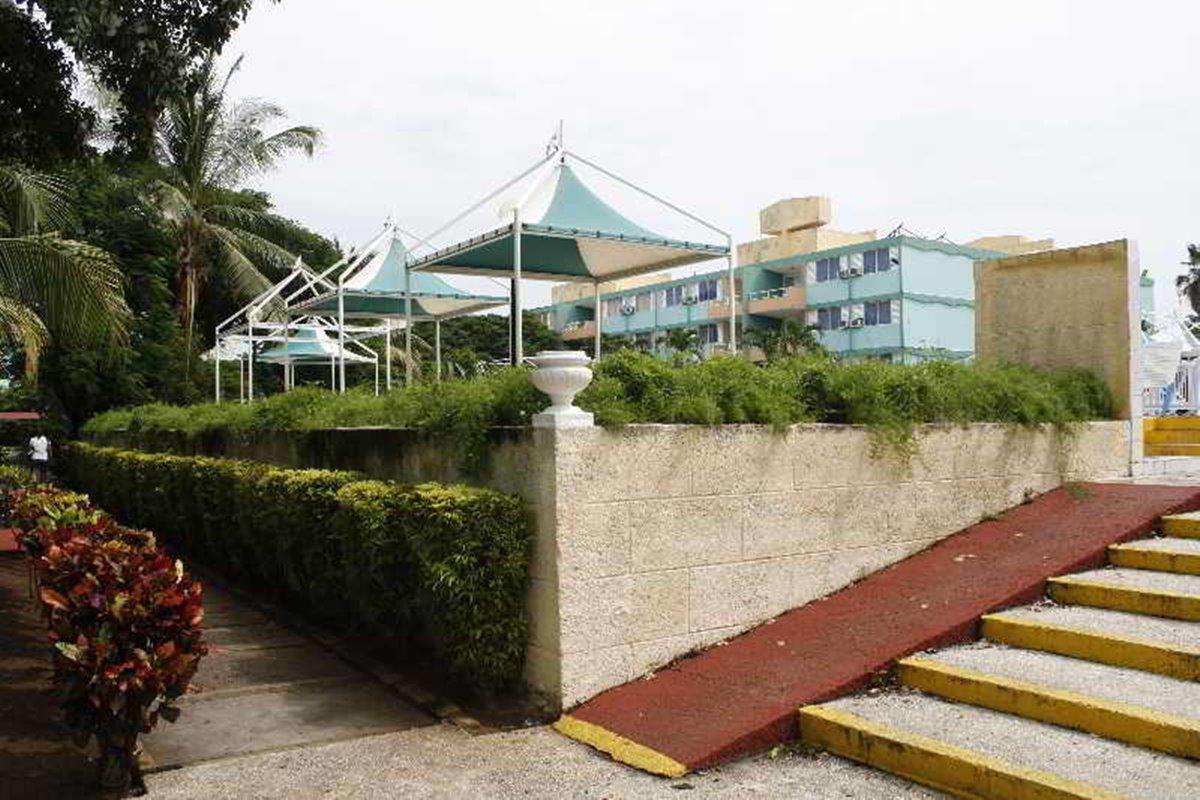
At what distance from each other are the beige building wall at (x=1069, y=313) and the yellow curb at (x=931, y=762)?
15.7ft

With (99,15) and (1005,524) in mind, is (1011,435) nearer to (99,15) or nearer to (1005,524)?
(1005,524)

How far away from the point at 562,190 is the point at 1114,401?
561 cm

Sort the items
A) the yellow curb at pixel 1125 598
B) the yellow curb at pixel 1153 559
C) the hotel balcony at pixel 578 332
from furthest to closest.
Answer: the hotel balcony at pixel 578 332 → the yellow curb at pixel 1153 559 → the yellow curb at pixel 1125 598

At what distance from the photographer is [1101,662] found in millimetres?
4984

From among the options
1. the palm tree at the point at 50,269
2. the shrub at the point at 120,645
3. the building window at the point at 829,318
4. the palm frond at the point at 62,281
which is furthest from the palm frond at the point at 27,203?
the building window at the point at 829,318

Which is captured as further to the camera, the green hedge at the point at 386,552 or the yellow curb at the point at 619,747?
the green hedge at the point at 386,552

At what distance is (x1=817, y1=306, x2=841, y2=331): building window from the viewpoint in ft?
172

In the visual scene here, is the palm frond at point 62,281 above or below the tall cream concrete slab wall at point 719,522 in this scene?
above

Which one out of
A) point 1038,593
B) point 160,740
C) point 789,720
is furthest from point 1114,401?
point 160,740

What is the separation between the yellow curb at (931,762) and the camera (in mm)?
3852

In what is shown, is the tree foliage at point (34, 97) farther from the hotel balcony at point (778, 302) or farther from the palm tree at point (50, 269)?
the hotel balcony at point (778, 302)

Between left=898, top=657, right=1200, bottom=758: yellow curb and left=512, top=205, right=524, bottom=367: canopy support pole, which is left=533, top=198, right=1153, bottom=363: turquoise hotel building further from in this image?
left=898, top=657, right=1200, bottom=758: yellow curb

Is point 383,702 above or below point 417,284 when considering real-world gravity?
below

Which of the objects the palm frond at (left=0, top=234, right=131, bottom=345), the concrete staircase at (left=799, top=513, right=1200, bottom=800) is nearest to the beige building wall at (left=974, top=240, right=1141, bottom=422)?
the concrete staircase at (left=799, top=513, right=1200, bottom=800)
